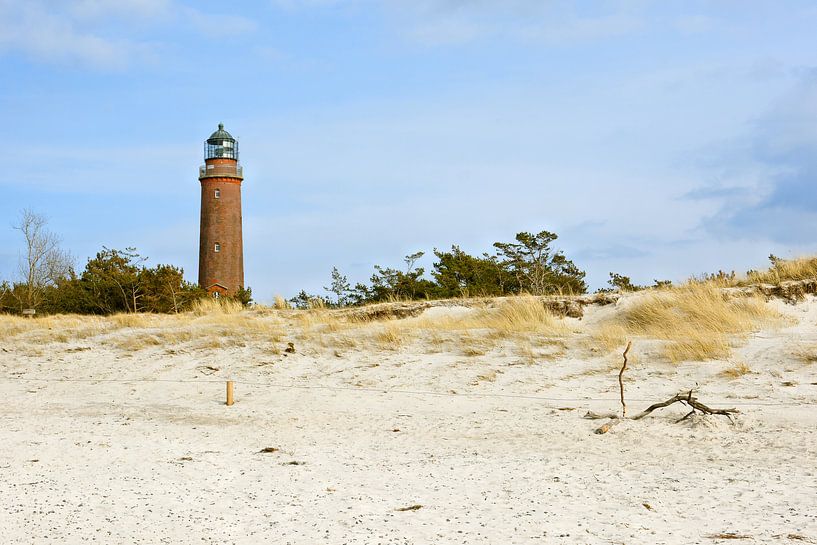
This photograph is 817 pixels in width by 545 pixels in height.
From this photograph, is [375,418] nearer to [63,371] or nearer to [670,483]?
[670,483]

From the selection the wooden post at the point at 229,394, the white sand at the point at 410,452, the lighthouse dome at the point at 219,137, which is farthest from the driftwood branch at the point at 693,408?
the lighthouse dome at the point at 219,137

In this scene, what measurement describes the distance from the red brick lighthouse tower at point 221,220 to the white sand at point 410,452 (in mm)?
26966

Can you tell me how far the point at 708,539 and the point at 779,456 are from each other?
2469 mm

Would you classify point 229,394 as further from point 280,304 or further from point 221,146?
point 221,146

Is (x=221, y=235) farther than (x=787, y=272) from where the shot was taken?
Yes

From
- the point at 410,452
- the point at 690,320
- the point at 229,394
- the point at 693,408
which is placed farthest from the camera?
the point at 690,320

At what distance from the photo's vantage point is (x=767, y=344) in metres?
12.1

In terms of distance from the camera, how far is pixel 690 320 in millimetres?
13898

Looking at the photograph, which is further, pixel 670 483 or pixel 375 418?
pixel 375 418

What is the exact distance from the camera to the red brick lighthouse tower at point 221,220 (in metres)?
40.8

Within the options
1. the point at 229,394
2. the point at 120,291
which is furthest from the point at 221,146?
the point at 229,394

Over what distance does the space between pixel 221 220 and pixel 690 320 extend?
31.0 m

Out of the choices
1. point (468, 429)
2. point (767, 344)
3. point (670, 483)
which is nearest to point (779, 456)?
point (670, 483)

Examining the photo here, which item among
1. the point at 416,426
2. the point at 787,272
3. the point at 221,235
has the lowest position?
the point at 416,426
